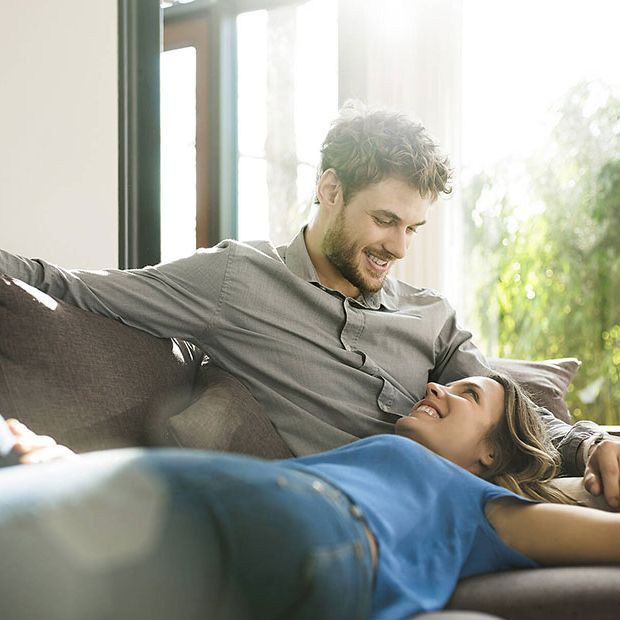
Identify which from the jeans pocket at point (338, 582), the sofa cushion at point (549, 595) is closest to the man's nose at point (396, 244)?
the sofa cushion at point (549, 595)

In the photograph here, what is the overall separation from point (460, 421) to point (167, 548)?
1.02 m

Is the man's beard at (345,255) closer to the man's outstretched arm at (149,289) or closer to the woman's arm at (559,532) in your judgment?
the man's outstretched arm at (149,289)

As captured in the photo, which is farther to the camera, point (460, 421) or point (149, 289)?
point (149, 289)

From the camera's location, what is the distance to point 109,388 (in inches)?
69.9

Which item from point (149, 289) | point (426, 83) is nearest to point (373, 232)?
point (149, 289)

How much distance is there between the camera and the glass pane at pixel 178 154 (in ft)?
14.8

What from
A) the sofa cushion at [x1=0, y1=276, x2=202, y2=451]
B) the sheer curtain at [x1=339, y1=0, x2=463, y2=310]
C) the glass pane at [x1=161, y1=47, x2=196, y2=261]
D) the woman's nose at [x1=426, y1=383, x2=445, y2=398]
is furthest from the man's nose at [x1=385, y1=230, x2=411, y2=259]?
the glass pane at [x1=161, y1=47, x2=196, y2=261]

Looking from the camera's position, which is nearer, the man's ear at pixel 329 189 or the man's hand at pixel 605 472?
the man's hand at pixel 605 472

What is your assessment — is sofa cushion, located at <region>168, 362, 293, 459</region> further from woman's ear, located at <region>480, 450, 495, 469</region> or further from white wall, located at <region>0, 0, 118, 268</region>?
white wall, located at <region>0, 0, 118, 268</region>

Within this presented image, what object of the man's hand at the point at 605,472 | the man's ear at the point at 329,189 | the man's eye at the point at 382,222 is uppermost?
the man's ear at the point at 329,189

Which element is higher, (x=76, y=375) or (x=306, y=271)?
(x=306, y=271)

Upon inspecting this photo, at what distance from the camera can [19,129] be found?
2.46m

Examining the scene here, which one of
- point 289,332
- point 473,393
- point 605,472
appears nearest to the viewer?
point 605,472

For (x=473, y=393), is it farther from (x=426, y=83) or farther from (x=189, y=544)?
(x=426, y=83)
